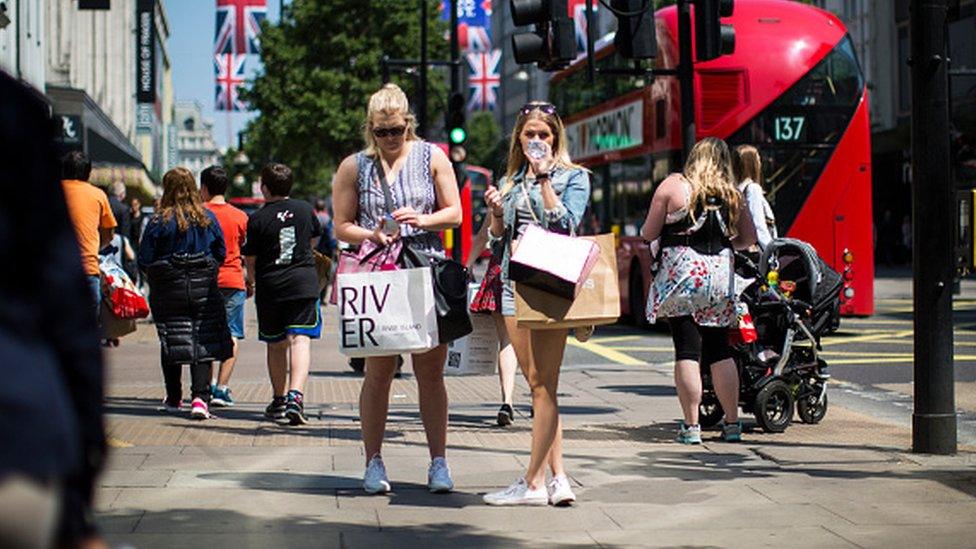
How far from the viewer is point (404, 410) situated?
11055mm

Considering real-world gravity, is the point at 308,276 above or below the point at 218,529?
above

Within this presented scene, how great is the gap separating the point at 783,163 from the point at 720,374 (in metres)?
10.7

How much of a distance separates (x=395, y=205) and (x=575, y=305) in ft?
3.08

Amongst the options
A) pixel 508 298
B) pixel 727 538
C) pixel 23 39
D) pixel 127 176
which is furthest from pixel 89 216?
pixel 127 176

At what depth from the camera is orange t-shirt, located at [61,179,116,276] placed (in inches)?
405

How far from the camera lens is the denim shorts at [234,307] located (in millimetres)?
11531

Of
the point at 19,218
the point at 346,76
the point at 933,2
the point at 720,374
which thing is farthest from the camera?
the point at 346,76

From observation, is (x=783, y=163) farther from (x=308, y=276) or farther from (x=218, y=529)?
(x=218, y=529)

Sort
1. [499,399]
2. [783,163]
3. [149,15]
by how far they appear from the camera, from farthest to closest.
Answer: [149,15], [783,163], [499,399]

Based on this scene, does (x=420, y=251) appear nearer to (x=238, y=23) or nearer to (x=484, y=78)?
(x=484, y=78)

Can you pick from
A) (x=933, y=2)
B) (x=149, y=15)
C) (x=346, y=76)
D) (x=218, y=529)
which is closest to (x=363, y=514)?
(x=218, y=529)

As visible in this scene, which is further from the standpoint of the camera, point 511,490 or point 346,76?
point 346,76

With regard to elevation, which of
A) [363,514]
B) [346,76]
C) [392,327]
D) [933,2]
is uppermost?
[346,76]

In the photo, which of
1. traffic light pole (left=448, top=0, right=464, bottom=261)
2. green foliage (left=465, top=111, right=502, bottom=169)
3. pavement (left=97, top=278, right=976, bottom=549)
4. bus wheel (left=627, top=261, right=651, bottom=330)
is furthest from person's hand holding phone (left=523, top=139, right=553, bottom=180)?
green foliage (left=465, top=111, right=502, bottom=169)
